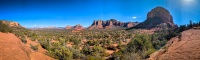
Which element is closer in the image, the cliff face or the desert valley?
the desert valley

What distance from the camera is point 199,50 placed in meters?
12.8

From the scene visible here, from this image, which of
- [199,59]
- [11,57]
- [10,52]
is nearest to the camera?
[199,59]

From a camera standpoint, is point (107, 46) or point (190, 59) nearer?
point (190, 59)

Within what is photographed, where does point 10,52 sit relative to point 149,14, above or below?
below

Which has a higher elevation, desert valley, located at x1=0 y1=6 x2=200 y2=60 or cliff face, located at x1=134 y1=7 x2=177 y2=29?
cliff face, located at x1=134 y1=7 x2=177 y2=29

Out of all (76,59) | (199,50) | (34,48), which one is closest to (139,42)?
(76,59)

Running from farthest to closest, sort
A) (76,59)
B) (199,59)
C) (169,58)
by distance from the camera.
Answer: (76,59), (169,58), (199,59)

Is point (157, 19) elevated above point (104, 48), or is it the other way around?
point (157, 19)

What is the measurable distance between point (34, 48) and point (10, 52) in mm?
8961

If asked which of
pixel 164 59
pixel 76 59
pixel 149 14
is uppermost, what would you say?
pixel 149 14

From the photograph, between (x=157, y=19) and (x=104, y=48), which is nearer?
(x=104, y=48)

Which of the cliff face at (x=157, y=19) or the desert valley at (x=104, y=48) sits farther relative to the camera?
the cliff face at (x=157, y=19)

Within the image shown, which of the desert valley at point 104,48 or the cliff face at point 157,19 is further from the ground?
the cliff face at point 157,19

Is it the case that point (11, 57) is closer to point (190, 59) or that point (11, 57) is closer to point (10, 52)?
point (10, 52)
